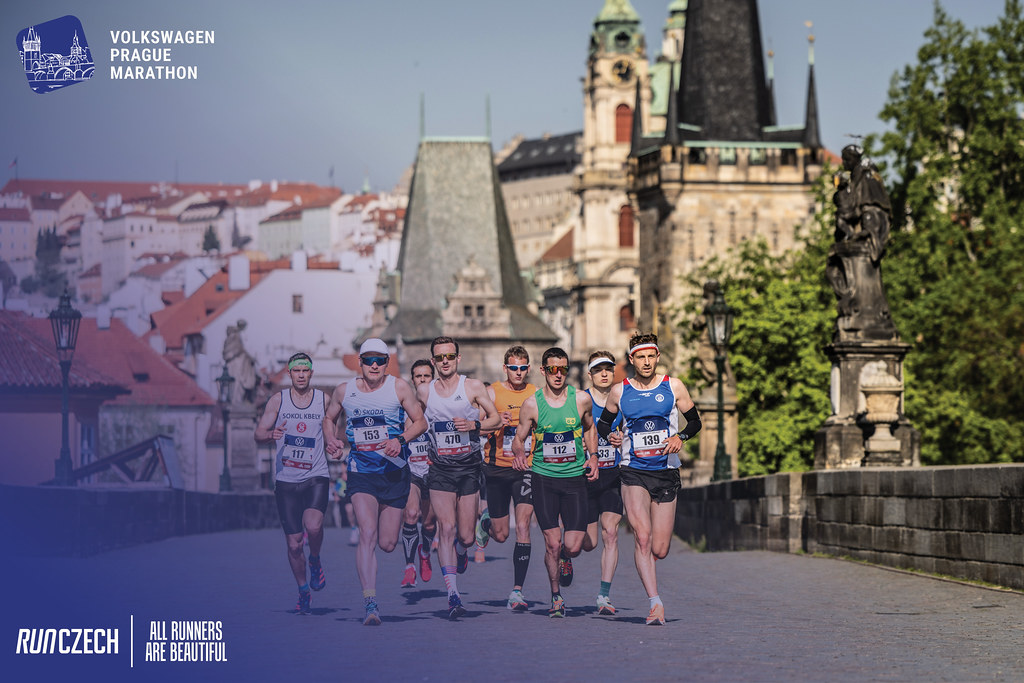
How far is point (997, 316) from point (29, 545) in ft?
112

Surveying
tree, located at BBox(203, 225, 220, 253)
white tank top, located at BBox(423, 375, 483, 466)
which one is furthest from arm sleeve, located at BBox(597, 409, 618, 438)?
tree, located at BBox(203, 225, 220, 253)

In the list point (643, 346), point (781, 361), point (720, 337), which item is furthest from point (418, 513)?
point (781, 361)

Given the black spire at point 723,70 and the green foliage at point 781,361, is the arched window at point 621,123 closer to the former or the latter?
the black spire at point 723,70

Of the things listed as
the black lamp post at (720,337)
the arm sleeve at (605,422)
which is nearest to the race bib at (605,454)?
the arm sleeve at (605,422)

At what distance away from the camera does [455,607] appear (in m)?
13.4

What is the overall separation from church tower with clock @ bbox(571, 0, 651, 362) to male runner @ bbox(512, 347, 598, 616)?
10765cm

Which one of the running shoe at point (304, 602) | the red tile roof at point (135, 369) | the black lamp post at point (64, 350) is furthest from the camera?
the red tile roof at point (135, 369)

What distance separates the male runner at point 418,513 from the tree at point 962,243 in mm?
33105

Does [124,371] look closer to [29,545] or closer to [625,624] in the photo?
[29,545]

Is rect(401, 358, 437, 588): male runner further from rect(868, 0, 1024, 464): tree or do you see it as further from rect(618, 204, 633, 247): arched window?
rect(618, 204, 633, 247): arched window

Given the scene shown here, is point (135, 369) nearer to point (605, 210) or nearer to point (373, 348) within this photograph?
point (373, 348)

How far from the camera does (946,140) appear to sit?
57500 mm

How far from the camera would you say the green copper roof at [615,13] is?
431 feet

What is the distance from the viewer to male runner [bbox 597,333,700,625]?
12969 millimetres
